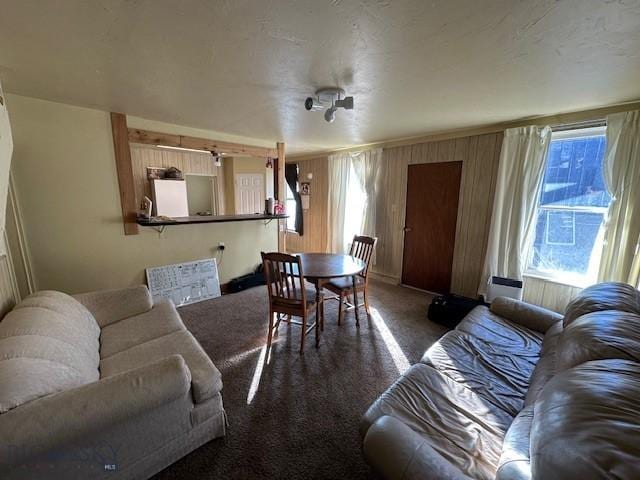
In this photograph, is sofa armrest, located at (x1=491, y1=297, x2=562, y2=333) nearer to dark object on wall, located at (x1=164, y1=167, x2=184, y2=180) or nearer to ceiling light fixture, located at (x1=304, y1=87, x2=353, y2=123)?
ceiling light fixture, located at (x1=304, y1=87, x2=353, y2=123)

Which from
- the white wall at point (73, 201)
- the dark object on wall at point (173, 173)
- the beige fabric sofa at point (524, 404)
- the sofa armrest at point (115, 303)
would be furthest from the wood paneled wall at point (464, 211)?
the dark object on wall at point (173, 173)

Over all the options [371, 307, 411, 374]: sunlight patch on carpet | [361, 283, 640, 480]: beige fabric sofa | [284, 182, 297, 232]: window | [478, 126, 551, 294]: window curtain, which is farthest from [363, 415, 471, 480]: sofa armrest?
[284, 182, 297, 232]: window

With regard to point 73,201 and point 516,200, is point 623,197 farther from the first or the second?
point 73,201

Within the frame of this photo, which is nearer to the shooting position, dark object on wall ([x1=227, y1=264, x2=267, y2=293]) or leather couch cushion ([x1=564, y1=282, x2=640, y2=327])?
leather couch cushion ([x1=564, y1=282, x2=640, y2=327])

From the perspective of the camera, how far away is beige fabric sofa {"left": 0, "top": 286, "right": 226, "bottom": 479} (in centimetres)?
99

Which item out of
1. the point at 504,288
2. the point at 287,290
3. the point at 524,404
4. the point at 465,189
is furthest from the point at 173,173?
the point at 524,404

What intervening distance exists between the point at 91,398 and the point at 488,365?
2.10 m

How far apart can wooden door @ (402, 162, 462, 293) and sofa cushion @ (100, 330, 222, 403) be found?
3356 mm

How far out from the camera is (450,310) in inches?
117

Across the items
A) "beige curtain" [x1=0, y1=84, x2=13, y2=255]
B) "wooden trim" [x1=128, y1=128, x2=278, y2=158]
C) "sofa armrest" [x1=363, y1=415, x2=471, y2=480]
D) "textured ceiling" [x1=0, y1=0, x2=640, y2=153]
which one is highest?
"textured ceiling" [x1=0, y1=0, x2=640, y2=153]

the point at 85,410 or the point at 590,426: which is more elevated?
the point at 590,426

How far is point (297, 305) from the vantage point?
2.39m

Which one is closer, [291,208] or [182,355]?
[182,355]

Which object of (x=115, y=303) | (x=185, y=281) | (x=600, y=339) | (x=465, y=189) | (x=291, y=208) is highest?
(x=465, y=189)
